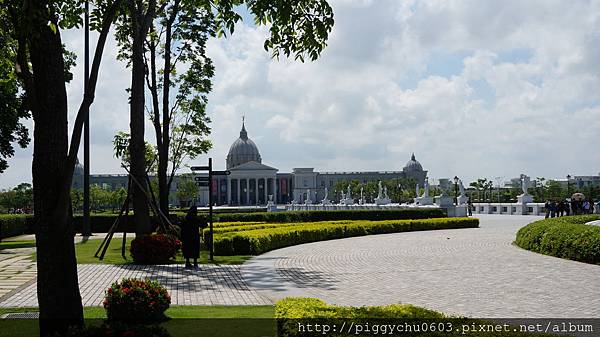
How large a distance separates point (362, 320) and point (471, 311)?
430cm

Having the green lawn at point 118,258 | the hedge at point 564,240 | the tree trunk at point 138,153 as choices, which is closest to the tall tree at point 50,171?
the green lawn at point 118,258

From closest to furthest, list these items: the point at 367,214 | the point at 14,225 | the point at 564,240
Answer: the point at 564,240, the point at 14,225, the point at 367,214

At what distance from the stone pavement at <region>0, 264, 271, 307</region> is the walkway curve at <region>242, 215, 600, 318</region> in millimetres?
445

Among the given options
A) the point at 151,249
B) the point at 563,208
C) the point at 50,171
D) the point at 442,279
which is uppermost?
the point at 50,171

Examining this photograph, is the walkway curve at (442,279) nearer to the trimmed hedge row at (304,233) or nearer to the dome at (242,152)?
the trimmed hedge row at (304,233)

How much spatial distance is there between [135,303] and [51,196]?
3.10m

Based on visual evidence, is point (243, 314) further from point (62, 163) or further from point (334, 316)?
point (62, 163)

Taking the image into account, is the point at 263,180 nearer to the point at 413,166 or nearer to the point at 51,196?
the point at 413,166

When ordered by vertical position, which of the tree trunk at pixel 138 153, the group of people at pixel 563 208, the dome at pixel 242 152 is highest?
the dome at pixel 242 152

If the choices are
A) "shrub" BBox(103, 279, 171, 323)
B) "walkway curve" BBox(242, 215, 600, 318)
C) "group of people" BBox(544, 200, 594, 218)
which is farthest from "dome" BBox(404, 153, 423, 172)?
"shrub" BBox(103, 279, 171, 323)

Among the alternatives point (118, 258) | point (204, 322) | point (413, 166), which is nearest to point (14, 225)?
point (118, 258)

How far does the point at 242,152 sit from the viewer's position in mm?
149500

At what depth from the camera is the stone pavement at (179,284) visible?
1151 centimetres

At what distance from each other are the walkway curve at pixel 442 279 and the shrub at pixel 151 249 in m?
2.41
